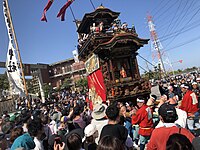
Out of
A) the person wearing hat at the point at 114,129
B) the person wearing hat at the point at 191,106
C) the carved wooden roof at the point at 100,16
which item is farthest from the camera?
the carved wooden roof at the point at 100,16

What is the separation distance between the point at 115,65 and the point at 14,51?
25.5ft

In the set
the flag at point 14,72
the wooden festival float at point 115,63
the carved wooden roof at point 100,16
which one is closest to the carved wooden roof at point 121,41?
the wooden festival float at point 115,63

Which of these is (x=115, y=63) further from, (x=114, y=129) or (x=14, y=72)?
(x=114, y=129)

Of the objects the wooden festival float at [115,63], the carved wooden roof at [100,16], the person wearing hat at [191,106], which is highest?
the carved wooden roof at [100,16]

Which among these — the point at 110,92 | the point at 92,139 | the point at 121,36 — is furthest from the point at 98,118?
the point at 121,36

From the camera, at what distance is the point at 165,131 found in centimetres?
277

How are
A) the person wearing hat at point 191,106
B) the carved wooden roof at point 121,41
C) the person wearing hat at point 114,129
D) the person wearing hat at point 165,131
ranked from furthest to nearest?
the carved wooden roof at point 121,41
the person wearing hat at point 191,106
the person wearing hat at point 114,129
the person wearing hat at point 165,131

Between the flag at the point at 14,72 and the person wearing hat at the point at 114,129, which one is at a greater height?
the flag at the point at 14,72

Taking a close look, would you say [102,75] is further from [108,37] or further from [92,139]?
[92,139]

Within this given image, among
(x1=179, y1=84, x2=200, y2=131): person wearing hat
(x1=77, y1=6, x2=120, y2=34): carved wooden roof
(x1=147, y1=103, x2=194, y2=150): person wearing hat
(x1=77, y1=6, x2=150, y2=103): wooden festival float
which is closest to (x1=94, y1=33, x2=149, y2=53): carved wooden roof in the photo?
(x1=77, y1=6, x2=150, y2=103): wooden festival float

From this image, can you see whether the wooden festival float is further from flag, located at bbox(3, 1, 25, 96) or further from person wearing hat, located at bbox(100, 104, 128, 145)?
person wearing hat, located at bbox(100, 104, 128, 145)

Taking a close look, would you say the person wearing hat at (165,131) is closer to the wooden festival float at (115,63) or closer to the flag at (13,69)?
the wooden festival float at (115,63)

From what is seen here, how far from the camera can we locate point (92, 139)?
350cm

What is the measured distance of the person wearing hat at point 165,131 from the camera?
271 cm
